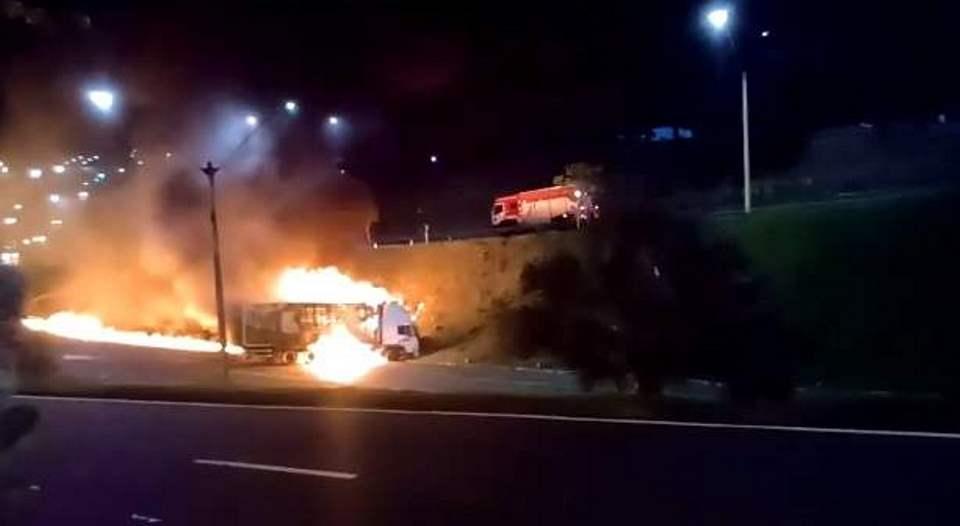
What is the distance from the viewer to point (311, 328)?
51219 millimetres

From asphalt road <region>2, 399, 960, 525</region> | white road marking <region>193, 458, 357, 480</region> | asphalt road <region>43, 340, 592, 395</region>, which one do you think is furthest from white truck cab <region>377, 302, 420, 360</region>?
white road marking <region>193, 458, 357, 480</region>

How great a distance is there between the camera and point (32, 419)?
24.1ft

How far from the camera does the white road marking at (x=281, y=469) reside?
41.1 feet

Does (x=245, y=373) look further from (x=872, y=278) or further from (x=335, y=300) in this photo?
(x=872, y=278)

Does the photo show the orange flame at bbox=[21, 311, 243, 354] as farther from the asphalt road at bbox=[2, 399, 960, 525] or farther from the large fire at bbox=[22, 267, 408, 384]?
the asphalt road at bbox=[2, 399, 960, 525]

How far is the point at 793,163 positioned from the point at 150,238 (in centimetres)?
2628

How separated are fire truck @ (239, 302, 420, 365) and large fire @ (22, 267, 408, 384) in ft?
0.67

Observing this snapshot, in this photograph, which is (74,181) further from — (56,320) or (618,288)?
(618,288)

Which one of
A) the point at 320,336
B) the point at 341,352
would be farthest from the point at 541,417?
the point at 341,352

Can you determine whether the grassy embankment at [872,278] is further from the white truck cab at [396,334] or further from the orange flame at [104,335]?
the orange flame at [104,335]

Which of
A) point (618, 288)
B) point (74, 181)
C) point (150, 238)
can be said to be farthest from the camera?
point (74, 181)

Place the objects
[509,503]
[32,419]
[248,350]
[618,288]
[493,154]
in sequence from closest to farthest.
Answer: [32,419] < [509,503] < [618,288] < [248,350] < [493,154]

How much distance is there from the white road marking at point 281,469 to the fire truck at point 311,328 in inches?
1442

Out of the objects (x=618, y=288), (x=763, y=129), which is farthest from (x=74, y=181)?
(x=618, y=288)
